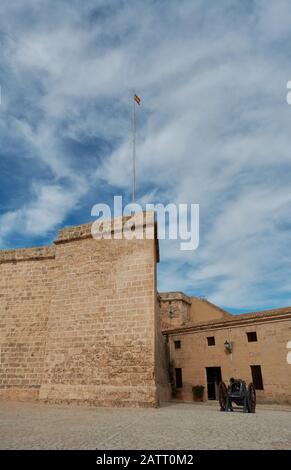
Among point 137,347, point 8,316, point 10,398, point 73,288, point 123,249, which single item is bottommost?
point 10,398

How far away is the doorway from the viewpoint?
15.0 metres

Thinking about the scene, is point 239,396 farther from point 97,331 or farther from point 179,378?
point 179,378

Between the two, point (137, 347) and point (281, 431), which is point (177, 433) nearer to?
point (281, 431)

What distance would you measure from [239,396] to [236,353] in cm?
579

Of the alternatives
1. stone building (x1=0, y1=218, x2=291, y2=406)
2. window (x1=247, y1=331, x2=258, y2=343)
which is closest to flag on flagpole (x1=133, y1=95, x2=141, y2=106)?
stone building (x1=0, y1=218, x2=291, y2=406)

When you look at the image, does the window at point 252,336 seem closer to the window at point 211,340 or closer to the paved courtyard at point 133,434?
the window at point 211,340

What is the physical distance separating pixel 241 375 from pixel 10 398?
8943 millimetres

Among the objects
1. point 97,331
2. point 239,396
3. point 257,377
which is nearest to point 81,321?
point 97,331

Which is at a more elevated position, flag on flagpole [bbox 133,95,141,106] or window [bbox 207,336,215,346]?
flag on flagpole [bbox 133,95,141,106]

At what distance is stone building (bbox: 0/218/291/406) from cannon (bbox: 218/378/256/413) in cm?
189

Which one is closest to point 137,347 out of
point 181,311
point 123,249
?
point 123,249

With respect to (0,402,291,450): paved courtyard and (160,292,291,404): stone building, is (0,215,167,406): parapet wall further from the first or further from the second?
(160,292,291,404): stone building

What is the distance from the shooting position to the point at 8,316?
12.0 m

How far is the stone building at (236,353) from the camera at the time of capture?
41.9 ft
